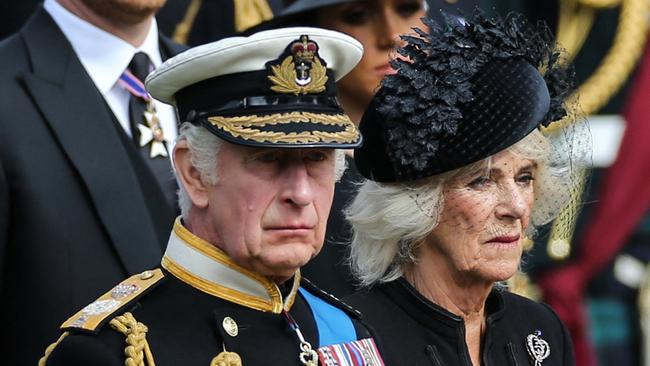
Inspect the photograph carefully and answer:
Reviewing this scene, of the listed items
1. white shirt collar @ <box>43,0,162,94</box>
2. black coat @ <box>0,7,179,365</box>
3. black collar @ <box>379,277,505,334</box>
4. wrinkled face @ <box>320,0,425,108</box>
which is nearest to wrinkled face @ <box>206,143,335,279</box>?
black collar @ <box>379,277,505,334</box>

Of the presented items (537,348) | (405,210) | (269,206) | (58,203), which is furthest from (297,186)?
(58,203)

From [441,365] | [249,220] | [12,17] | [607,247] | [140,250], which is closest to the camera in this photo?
[249,220]

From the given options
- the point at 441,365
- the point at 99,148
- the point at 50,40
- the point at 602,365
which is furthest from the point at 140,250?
the point at 602,365

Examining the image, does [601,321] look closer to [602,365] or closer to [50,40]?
[602,365]

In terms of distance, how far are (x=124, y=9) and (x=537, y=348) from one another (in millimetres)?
1846

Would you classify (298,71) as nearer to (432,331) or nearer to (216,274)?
(216,274)

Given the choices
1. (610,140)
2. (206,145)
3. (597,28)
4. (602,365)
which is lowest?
(602,365)

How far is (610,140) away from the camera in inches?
311

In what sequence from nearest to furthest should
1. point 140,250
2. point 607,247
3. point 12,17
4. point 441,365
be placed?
point 441,365 < point 140,250 < point 12,17 < point 607,247

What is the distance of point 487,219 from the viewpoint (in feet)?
15.8

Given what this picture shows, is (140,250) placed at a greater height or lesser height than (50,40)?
lesser

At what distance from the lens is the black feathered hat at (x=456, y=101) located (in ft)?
15.6

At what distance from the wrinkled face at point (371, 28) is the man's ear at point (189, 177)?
1.80 m

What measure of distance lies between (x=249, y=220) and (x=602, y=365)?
12.6 ft
